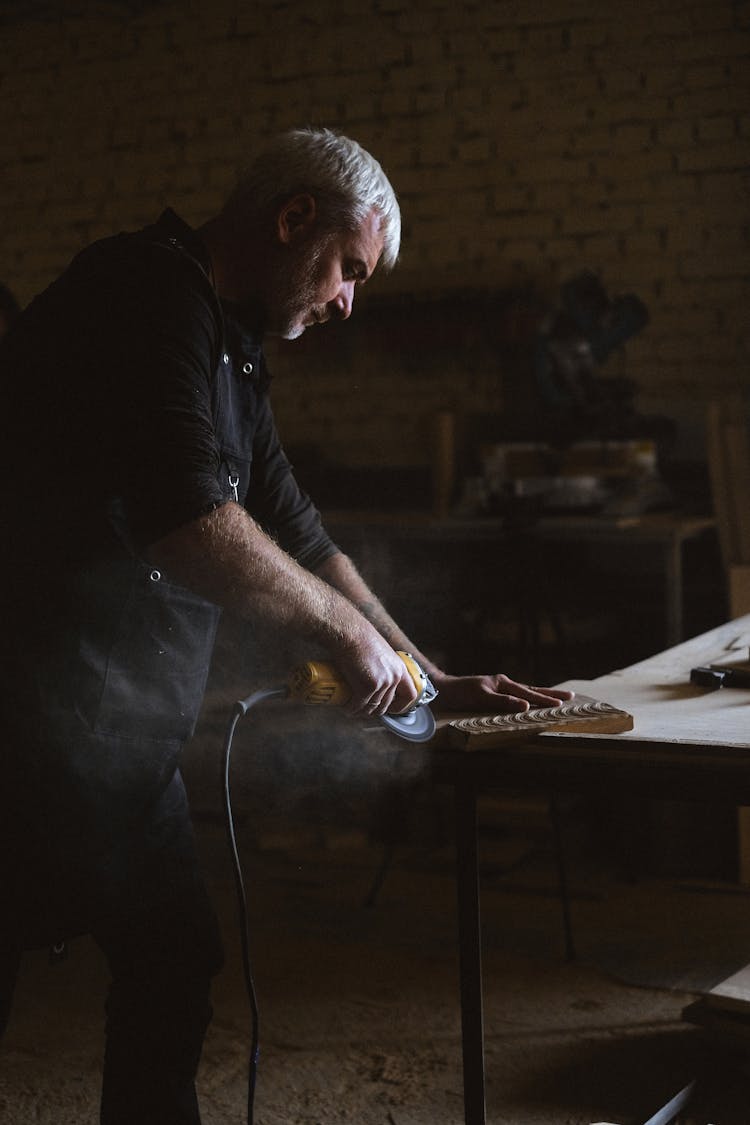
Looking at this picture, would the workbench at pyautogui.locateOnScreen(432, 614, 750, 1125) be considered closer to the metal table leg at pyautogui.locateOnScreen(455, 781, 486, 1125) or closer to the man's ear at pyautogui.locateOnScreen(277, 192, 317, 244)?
the metal table leg at pyautogui.locateOnScreen(455, 781, 486, 1125)

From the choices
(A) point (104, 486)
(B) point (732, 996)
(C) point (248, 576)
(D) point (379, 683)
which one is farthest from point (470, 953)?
(B) point (732, 996)

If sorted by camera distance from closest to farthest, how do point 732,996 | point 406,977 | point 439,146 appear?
point 732,996 → point 406,977 → point 439,146

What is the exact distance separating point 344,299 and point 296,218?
0.17 metres

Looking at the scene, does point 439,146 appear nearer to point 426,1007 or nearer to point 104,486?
point 426,1007

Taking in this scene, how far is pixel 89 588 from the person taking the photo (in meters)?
1.77

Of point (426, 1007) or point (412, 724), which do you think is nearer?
point (412, 724)

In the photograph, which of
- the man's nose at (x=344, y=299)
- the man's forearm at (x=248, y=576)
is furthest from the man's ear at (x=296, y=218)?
the man's forearm at (x=248, y=576)

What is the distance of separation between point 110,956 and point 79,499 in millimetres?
665

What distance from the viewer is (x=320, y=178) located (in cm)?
193

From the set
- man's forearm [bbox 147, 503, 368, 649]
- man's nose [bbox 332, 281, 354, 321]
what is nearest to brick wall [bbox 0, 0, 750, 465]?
man's nose [bbox 332, 281, 354, 321]

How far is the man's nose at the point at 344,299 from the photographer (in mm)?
2053

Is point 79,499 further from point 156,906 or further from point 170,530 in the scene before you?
point 156,906

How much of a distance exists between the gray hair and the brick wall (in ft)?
13.2

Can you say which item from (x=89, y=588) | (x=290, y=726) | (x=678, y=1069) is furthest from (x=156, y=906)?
(x=290, y=726)
